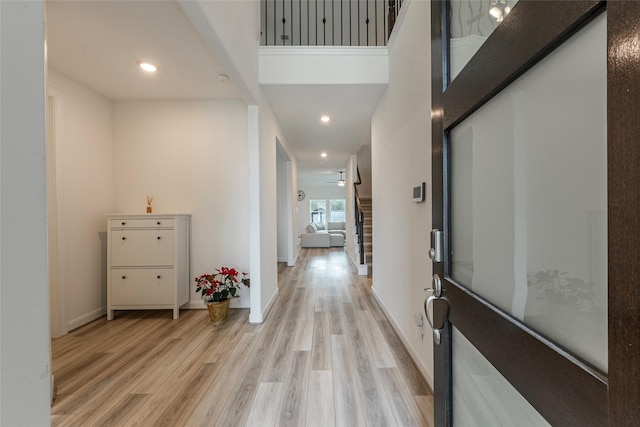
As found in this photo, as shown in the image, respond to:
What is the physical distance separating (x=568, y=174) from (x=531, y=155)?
4.1 inches

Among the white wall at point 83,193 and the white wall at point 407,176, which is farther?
the white wall at point 83,193

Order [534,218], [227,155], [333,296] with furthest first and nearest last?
[333,296] → [227,155] → [534,218]

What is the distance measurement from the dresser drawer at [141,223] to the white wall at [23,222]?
2680 mm

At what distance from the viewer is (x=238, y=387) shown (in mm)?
1751

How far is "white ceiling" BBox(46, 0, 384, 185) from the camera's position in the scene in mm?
1844

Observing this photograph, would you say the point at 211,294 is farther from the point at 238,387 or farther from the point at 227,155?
the point at 227,155

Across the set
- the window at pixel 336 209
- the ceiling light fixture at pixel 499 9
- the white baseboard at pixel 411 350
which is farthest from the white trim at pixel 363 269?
the window at pixel 336 209

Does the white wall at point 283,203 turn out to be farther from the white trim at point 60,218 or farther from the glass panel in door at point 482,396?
the glass panel in door at point 482,396

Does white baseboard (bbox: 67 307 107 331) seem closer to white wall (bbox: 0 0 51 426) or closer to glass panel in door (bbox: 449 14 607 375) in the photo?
white wall (bbox: 0 0 51 426)

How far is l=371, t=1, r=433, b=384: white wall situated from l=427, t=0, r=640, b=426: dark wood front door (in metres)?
0.95

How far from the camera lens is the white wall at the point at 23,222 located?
396mm

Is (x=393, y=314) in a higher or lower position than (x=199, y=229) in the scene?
lower

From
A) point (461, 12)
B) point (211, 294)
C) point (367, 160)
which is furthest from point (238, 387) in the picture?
point (367, 160)

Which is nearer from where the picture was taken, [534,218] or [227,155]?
[534,218]
